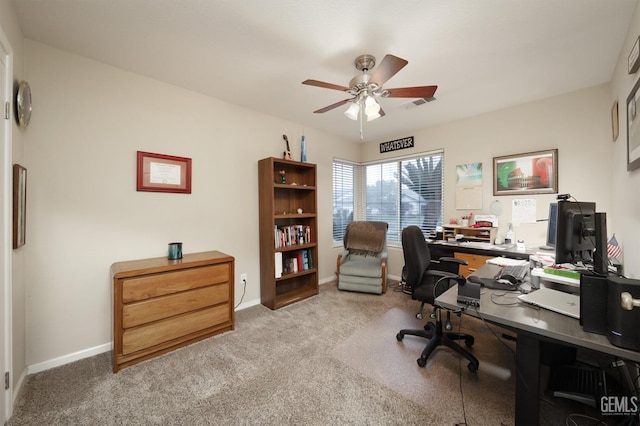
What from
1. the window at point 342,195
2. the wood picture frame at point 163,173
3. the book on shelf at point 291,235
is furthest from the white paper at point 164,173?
the window at point 342,195

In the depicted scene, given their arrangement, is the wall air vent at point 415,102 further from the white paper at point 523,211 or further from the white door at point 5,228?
the white door at point 5,228

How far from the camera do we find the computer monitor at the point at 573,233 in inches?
56.4

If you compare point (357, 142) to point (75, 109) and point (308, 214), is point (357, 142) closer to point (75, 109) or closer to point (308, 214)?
point (308, 214)

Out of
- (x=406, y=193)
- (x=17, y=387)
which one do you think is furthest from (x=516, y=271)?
(x=17, y=387)

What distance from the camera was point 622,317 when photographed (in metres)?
0.94

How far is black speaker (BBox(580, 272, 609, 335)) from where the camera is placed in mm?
1019

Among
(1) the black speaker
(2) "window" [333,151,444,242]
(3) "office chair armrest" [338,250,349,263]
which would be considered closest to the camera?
(1) the black speaker

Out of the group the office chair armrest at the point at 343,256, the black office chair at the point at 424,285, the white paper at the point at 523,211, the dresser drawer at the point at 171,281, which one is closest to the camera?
the dresser drawer at the point at 171,281

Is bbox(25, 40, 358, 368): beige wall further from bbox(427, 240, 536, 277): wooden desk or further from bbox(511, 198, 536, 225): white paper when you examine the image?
bbox(511, 198, 536, 225): white paper

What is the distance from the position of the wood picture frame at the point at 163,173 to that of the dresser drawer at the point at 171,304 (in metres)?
1.06

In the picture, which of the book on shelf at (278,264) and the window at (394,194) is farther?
the window at (394,194)

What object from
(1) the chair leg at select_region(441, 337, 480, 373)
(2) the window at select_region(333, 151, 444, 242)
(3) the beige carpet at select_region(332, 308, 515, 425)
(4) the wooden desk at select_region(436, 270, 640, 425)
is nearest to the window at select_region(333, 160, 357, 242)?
(2) the window at select_region(333, 151, 444, 242)

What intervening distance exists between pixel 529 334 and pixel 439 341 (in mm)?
1091

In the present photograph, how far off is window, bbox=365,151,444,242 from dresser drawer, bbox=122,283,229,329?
308 cm
